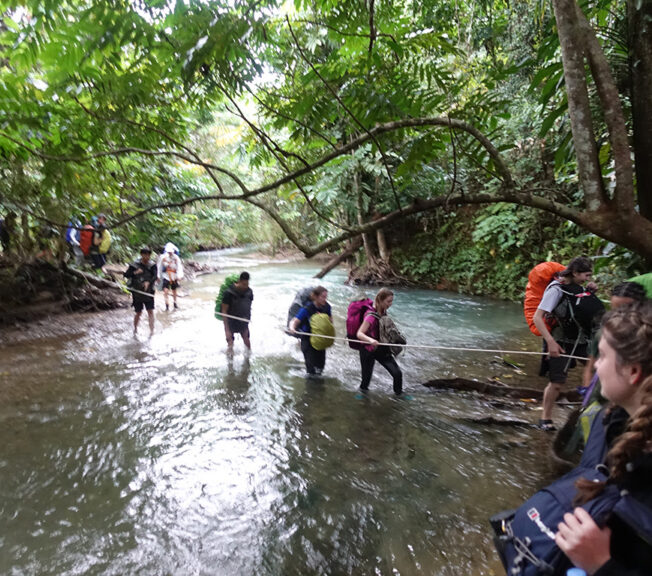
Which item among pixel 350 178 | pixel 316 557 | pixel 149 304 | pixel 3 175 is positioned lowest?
pixel 316 557

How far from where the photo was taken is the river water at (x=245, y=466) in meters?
2.94

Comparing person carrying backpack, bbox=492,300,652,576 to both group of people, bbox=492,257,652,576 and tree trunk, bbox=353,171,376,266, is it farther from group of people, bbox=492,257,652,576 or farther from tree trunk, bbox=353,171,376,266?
tree trunk, bbox=353,171,376,266

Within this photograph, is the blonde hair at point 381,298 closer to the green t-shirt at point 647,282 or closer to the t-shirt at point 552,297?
the t-shirt at point 552,297

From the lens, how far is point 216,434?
186 inches

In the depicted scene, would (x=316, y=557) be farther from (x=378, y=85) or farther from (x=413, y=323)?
(x=413, y=323)

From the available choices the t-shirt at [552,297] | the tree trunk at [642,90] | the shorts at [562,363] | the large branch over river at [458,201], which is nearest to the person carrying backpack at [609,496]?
the large branch over river at [458,201]

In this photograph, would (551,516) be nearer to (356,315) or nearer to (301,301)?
(356,315)

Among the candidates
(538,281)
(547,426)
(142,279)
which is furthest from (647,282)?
(142,279)

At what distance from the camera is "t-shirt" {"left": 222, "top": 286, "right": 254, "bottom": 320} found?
23.6ft

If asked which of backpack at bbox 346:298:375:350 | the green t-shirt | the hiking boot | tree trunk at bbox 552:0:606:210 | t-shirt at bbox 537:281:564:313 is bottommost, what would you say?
the hiking boot

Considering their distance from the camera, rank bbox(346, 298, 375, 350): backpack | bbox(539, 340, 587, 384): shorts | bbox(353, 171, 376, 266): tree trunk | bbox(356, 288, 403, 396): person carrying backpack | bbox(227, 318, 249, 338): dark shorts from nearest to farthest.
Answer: bbox(539, 340, 587, 384): shorts → bbox(356, 288, 403, 396): person carrying backpack → bbox(346, 298, 375, 350): backpack → bbox(227, 318, 249, 338): dark shorts → bbox(353, 171, 376, 266): tree trunk

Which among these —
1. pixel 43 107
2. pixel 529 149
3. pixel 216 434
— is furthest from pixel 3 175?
pixel 529 149

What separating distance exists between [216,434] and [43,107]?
4069 mm

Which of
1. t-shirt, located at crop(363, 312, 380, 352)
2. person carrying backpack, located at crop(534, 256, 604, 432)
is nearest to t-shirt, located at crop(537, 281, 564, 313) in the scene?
person carrying backpack, located at crop(534, 256, 604, 432)
